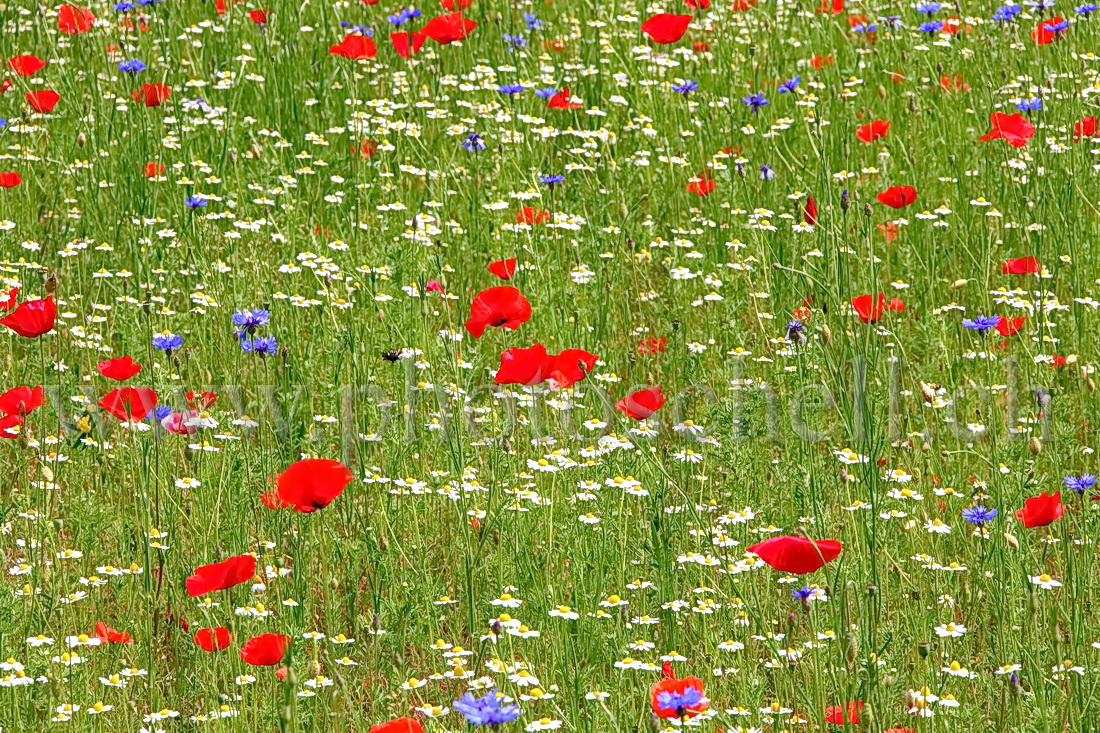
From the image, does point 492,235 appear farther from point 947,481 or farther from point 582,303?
point 947,481

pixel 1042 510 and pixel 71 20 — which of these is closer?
pixel 1042 510

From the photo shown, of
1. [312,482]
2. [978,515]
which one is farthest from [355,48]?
[978,515]

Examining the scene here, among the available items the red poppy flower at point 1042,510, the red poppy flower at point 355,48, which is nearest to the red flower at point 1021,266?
the red poppy flower at point 1042,510

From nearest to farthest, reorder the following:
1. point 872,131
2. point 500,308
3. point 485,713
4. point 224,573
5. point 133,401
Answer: point 485,713, point 224,573, point 133,401, point 500,308, point 872,131

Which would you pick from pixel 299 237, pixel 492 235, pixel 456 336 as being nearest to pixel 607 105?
pixel 492 235

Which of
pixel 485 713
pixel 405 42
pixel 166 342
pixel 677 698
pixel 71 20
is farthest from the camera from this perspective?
pixel 71 20

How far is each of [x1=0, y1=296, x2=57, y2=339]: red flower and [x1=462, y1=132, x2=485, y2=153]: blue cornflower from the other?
2.16 m

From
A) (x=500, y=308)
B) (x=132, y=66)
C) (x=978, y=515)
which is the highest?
(x=132, y=66)

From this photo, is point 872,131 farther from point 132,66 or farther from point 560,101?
point 132,66

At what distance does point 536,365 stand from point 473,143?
7.42 feet

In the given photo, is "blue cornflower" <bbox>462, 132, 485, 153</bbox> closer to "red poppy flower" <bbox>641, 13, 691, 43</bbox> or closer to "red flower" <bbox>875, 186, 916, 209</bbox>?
"red poppy flower" <bbox>641, 13, 691, 43</bbox>

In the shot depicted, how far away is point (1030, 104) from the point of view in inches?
209

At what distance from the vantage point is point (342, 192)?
527 cm

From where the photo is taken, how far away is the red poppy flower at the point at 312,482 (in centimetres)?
271
